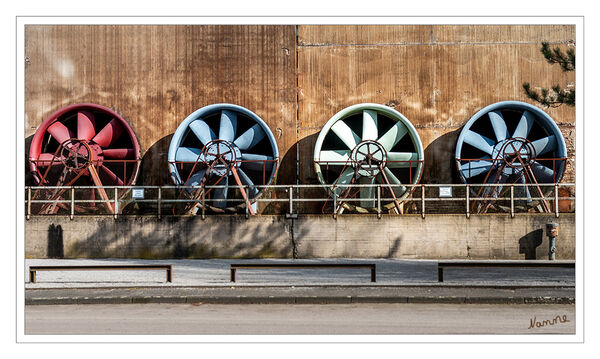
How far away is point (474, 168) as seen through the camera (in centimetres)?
2441

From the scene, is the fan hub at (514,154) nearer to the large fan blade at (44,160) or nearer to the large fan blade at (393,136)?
the large fan blade at (393,136)

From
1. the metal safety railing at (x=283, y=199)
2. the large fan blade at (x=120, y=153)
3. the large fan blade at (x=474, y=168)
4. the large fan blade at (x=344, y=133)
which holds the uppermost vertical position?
the large fan blade at (x=344, y=133)

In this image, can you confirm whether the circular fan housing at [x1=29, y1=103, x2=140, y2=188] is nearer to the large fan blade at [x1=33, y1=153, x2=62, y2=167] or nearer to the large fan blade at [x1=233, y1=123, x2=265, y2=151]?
the large fan blade at [x1=33, y1=153, x2=62, y2=167]

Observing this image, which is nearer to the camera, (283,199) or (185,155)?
(283,199)

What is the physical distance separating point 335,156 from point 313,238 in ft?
12.6

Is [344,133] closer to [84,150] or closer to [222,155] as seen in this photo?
[222,155]

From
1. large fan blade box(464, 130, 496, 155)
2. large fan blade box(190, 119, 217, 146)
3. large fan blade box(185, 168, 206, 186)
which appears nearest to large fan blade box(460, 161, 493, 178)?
Result: large fan blade box(464, 130, 496, 155)

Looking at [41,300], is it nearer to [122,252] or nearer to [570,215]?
[122,252]

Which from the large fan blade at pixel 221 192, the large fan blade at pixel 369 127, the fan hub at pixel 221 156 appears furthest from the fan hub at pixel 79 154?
the large fan blade at pixel 369 127

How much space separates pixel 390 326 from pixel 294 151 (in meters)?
14.9

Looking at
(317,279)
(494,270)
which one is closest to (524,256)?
(494,270)

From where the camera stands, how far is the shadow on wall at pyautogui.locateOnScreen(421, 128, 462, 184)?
25016 millimetres

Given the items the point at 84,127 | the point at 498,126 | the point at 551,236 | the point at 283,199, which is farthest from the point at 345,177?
A: the point at 84,127

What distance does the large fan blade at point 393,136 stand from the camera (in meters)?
23.8
